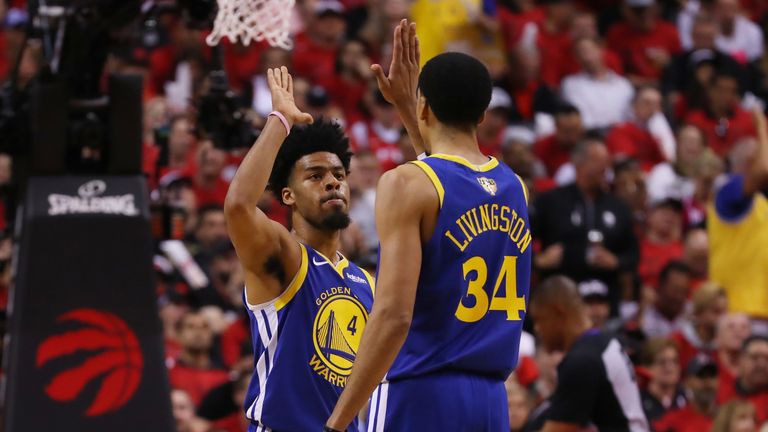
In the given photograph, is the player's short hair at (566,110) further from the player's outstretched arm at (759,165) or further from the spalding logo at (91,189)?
the spalding logo at (91,189)

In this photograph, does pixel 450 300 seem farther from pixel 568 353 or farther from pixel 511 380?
pixel 511 380

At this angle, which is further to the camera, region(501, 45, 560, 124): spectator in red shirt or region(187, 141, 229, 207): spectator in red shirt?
region(501, 45, 560, 124): spectator in red shirt

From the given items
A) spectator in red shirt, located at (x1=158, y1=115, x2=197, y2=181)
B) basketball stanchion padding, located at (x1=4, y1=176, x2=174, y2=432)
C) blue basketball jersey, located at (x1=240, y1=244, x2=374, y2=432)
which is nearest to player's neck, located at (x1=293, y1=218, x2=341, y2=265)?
blue basketball jersey, located at (x1=240, y1=244, x2=374, y2=432)

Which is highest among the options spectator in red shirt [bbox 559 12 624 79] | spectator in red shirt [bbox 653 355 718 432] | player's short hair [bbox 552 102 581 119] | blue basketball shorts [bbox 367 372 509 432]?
spectator in red shirt [bbox 559 12 624 79]

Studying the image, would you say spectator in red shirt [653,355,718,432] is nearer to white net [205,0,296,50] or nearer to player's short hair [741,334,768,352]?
player's short hair [741,334,768,352]

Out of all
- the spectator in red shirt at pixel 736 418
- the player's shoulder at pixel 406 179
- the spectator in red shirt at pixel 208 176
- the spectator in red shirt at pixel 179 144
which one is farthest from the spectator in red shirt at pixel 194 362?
the player's shoulder at pixel 406 179

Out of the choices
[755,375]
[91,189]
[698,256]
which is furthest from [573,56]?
[91,189]

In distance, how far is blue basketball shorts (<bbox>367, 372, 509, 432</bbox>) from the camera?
468 centimetres

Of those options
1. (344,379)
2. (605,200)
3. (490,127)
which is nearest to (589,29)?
(490,127)

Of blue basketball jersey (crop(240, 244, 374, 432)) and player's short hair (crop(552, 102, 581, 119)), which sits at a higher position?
player's short hair (crop(552, 102, 581, 119))

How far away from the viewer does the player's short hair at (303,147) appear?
589cm

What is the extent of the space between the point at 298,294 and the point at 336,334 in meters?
0.21

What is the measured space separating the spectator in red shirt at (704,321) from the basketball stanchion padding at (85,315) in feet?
15.2

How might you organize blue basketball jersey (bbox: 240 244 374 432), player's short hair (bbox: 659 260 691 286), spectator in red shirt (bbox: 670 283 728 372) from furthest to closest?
player's short hair (bbox: 659 260 691 286), spectator in red shirt (bbox: 670 283 728 372), blue basketball jersey (bbox: 240 244 374 432)
